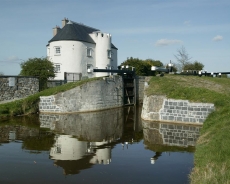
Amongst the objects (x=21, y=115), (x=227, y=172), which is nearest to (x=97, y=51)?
(x=21, y=115)

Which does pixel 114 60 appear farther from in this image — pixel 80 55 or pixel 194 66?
pixel 194 66

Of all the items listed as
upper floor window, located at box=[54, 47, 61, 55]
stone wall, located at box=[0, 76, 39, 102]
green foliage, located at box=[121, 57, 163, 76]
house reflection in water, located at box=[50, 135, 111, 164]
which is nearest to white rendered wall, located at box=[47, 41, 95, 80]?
upper floor window, located at box=[54, 47, 61, 55]

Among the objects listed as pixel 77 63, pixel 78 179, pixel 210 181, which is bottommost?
pixel 78 179

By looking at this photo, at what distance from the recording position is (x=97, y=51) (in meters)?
31.9

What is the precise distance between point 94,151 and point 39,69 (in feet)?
47.1

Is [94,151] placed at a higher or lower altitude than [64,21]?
lower

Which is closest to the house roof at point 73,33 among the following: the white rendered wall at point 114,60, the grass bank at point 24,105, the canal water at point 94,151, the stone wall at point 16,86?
the white rendered wall at point 114,60

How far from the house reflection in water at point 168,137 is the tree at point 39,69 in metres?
10.3

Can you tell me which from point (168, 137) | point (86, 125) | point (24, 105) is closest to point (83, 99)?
point (24, 105)

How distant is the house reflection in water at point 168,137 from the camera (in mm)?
9599

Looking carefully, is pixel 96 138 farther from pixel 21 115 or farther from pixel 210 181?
pixel 21 115

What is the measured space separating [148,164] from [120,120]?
27.7 ft

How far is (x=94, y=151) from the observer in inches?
363

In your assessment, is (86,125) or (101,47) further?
(101,47)
